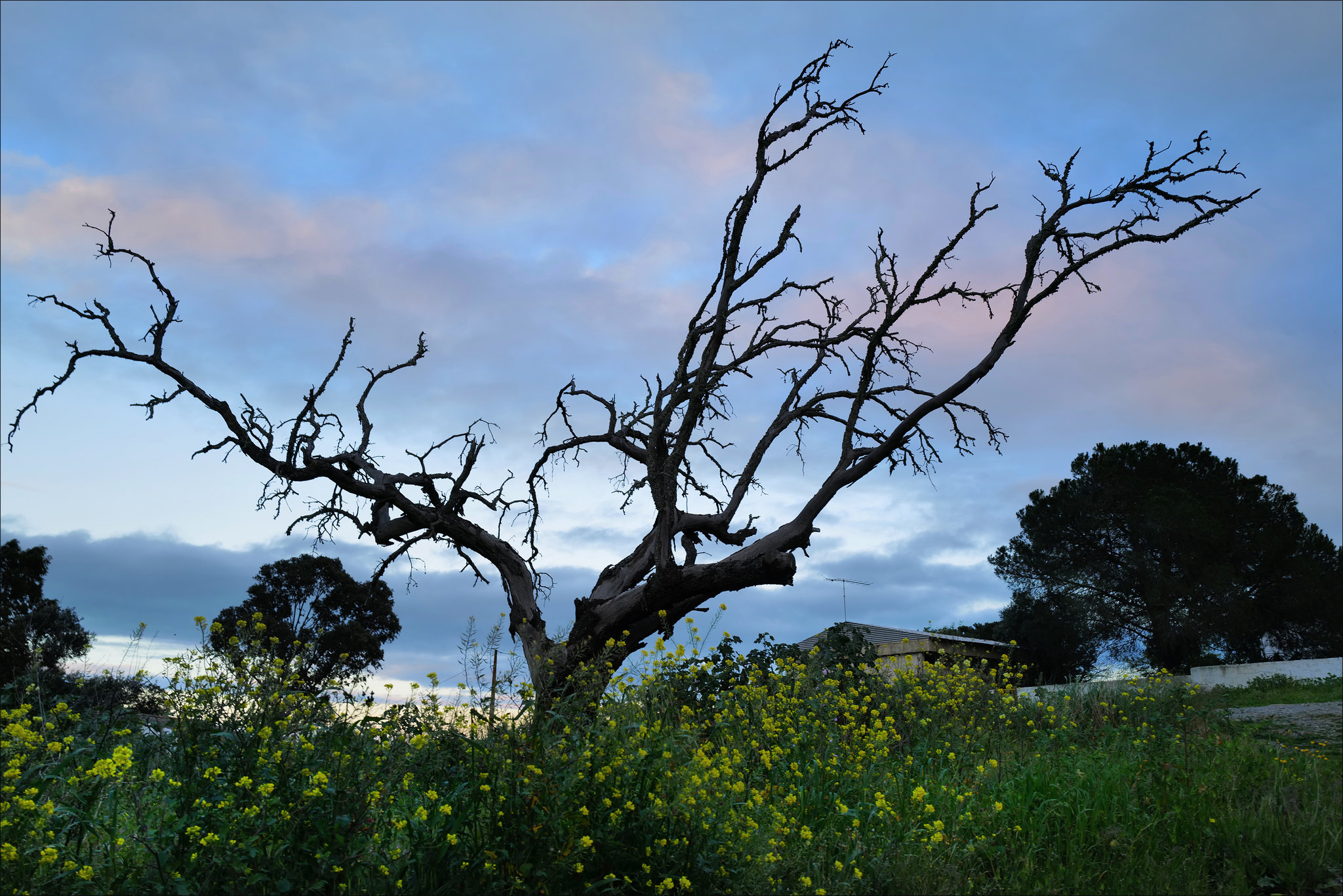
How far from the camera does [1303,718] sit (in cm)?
1091

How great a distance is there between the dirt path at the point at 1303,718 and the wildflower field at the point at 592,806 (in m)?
2.58

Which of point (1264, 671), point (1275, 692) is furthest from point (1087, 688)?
point (1264, 671)

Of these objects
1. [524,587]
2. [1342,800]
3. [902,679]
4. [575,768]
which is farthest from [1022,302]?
[575,768]

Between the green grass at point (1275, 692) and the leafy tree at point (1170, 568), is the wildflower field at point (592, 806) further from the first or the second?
the leafy tree at point (1170, 568)

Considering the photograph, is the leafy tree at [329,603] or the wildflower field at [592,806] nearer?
the wildflower field at [592,806]

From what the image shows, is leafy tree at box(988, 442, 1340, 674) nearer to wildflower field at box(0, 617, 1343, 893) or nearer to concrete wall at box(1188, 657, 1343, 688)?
concrete wall at box(1188, 657, 1343, 688)

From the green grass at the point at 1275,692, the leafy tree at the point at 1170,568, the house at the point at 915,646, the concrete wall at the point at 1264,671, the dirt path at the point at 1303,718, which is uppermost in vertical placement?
the leafy tree at the point at 1170,568

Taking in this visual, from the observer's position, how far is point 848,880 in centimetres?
487

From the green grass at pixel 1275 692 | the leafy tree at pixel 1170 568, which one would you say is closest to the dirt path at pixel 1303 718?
the green grass at pixel 1275 692

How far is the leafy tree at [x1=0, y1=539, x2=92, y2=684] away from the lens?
1309 centimetres

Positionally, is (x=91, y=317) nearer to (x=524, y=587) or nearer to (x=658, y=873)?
(x=524, y=587)

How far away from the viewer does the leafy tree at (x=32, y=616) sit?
13094mm

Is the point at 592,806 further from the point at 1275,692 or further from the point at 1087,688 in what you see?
the point at 1275,692

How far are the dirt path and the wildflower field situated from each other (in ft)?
8.45
